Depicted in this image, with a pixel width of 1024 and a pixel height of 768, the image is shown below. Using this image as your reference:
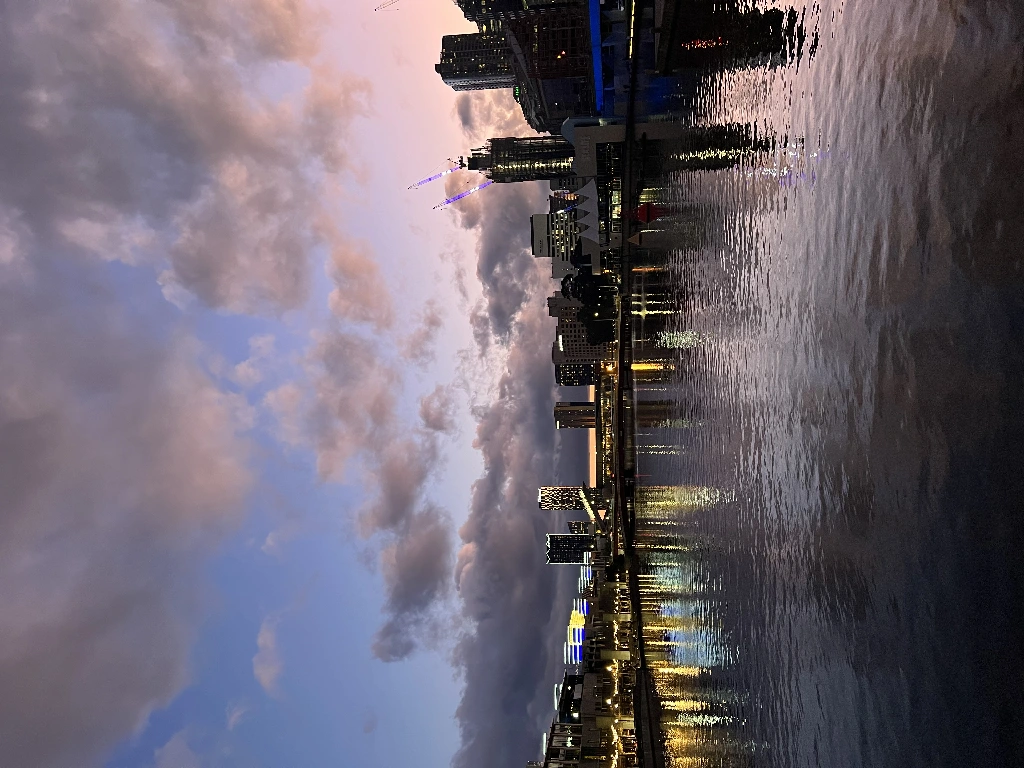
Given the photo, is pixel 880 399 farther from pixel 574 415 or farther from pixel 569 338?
pixel 574 415

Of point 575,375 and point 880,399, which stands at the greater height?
point 880,399

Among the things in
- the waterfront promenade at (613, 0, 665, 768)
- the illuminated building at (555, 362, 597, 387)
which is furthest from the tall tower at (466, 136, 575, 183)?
the waterfront promenade at (613, 0, 665, 768)

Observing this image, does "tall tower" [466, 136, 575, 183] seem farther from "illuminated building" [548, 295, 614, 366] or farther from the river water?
the river water

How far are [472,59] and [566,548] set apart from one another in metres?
129

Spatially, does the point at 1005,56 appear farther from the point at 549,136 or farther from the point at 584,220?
the point at 549,136

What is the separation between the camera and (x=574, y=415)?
145250 mm

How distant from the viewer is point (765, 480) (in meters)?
8.27

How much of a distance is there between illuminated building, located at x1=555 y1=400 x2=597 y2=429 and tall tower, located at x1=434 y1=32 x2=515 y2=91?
227 feet

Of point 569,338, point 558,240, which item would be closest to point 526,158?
point 558,240

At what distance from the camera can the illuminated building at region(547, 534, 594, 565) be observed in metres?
181

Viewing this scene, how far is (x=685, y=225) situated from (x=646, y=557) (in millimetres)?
12073

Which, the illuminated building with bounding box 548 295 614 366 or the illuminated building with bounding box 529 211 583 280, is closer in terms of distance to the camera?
the illuminated building with bounding box 529 211 583 280

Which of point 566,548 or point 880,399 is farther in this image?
point 566,548

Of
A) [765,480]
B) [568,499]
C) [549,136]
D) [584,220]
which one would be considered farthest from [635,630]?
[568,499]
